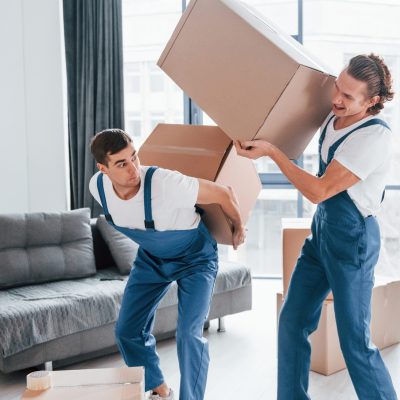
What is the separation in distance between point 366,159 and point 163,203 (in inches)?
27.1

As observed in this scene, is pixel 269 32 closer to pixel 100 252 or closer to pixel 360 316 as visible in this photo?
pixel 360 316

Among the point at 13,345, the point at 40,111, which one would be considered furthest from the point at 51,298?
the point at 40,111

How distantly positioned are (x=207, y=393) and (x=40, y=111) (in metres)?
2.86

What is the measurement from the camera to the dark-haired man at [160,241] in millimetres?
2057

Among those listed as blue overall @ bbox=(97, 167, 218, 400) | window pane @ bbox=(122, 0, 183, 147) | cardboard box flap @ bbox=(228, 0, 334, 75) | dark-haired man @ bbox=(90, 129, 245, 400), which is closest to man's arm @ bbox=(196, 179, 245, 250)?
dark-haired man @ bbox=(90, 129, 245, 400)

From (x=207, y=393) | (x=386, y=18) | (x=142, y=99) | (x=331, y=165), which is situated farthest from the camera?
(x=142, y=99)

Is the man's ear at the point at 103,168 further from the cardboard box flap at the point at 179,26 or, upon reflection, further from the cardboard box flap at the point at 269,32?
the cardboard box flap at the point at 269,32

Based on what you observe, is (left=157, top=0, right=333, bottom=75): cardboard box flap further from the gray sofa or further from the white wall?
the white wall

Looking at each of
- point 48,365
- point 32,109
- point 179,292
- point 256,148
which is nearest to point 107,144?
point 256,148

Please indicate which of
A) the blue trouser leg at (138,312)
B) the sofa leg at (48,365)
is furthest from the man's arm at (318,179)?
the sofa leg at (48,365)

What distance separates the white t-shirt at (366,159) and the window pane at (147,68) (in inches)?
130

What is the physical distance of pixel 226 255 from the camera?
530 centimetres

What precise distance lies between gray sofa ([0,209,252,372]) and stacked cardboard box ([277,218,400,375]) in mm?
604

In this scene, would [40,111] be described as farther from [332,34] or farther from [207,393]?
[207,393]
